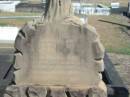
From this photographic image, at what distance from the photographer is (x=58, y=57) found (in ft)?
27.2

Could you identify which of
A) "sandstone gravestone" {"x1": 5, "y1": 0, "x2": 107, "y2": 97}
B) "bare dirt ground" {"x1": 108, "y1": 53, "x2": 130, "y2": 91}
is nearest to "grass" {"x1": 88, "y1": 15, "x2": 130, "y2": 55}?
"bare dirt ground" {"x1": 108, "y1": 53, "x2": 130, "y2": 91}

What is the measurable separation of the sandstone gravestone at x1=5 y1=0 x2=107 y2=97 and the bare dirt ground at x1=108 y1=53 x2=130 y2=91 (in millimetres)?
5283

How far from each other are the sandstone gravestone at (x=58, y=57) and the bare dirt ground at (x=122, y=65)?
17.3 feet

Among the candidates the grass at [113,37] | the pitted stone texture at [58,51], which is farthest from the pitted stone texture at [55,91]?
the grass at [113,37]

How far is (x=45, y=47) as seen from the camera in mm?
8250

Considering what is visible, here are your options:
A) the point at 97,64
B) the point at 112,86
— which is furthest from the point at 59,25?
the point at 112,86

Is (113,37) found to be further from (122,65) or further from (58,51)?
(58,51)

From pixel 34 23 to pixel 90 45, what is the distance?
106cm

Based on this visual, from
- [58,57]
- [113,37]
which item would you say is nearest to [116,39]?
[113,37]

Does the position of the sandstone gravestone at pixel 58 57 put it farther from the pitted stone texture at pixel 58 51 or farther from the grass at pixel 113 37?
the grass at pixel 113 37

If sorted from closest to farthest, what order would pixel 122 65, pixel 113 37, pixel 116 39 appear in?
1. pixel 122 65
2. pixel 116 39
3. pixel 113 37

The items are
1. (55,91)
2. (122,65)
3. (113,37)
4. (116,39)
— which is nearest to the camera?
(55,91)

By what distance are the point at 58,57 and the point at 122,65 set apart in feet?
24.9

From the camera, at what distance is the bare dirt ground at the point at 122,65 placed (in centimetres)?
1407
